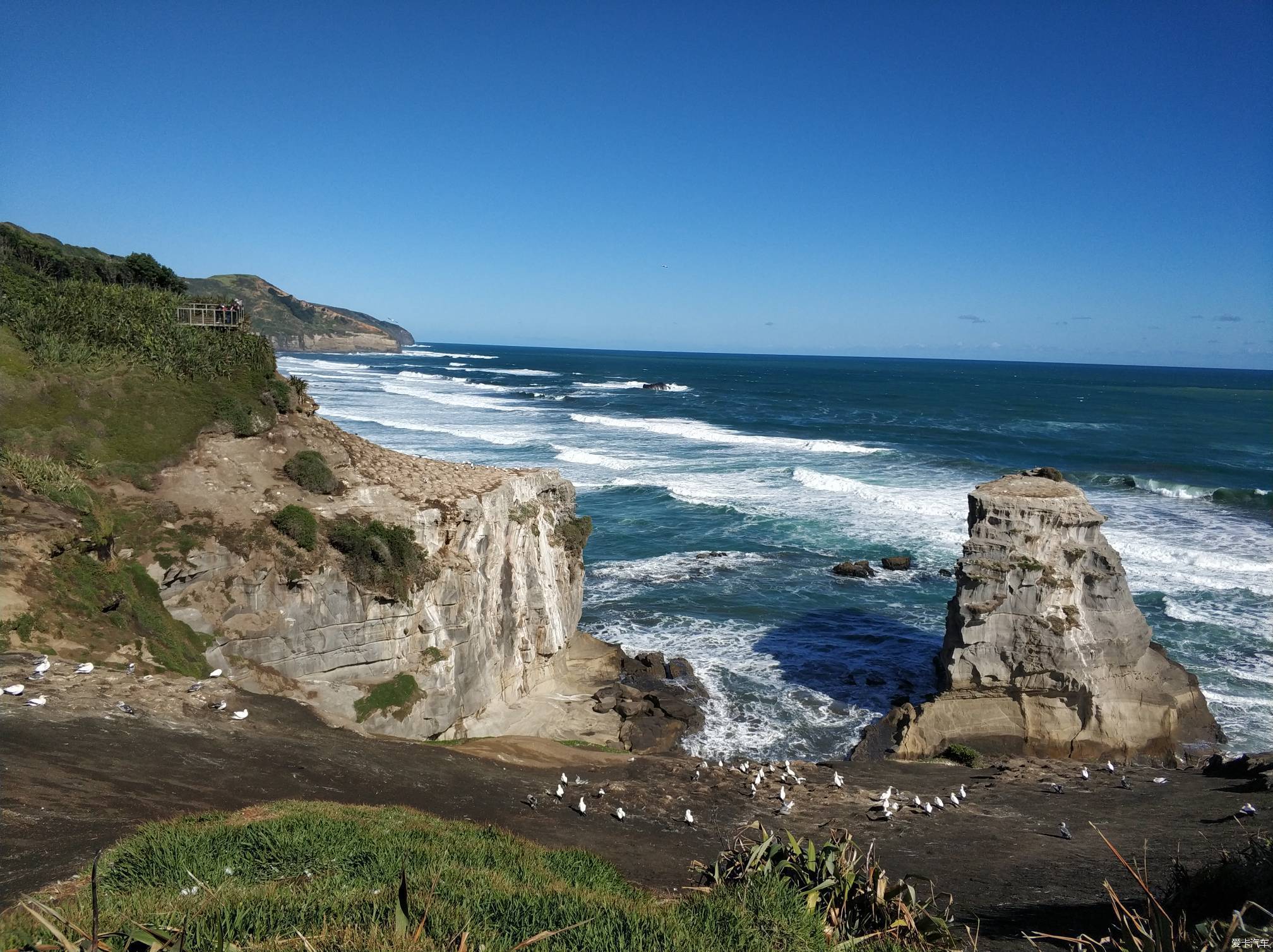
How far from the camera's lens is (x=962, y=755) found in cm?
1892

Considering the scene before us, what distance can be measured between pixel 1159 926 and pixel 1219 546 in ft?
126

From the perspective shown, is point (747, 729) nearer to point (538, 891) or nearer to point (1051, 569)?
point (1051, 569)

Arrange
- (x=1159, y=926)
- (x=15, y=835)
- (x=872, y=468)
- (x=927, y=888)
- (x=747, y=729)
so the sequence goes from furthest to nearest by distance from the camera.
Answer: (x=872, y=468), (x=747, y=729), (x=927, y=888), (x=15, y=835), (x=1159, y=926)

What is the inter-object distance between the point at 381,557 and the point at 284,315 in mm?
175999

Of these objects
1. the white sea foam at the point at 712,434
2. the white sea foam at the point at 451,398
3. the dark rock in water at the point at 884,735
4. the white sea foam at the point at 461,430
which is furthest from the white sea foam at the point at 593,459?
the dark rock in water at the point at 884,735

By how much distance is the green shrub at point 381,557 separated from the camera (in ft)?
55.9

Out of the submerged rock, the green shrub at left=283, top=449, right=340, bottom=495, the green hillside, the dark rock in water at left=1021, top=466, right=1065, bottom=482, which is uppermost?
the green hillside

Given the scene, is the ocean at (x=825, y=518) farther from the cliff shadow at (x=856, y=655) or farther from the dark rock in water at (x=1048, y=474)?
the dark rock in water at (x=1048, y=474)

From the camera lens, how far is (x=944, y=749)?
19.4 metres

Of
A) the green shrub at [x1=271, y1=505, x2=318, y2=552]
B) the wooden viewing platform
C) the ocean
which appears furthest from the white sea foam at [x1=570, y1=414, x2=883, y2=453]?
the green shrub at [x1=271, y1=505, x2=318, y2=552]

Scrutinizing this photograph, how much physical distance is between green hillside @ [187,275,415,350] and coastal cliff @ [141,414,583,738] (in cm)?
14831

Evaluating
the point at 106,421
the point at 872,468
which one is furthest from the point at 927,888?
the point at 872,468

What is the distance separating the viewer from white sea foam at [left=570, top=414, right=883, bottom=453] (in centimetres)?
6084

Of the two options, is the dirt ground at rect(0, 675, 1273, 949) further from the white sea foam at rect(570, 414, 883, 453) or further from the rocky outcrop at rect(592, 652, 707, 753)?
the white sea foam at rect(570, 414, 883, 453)
